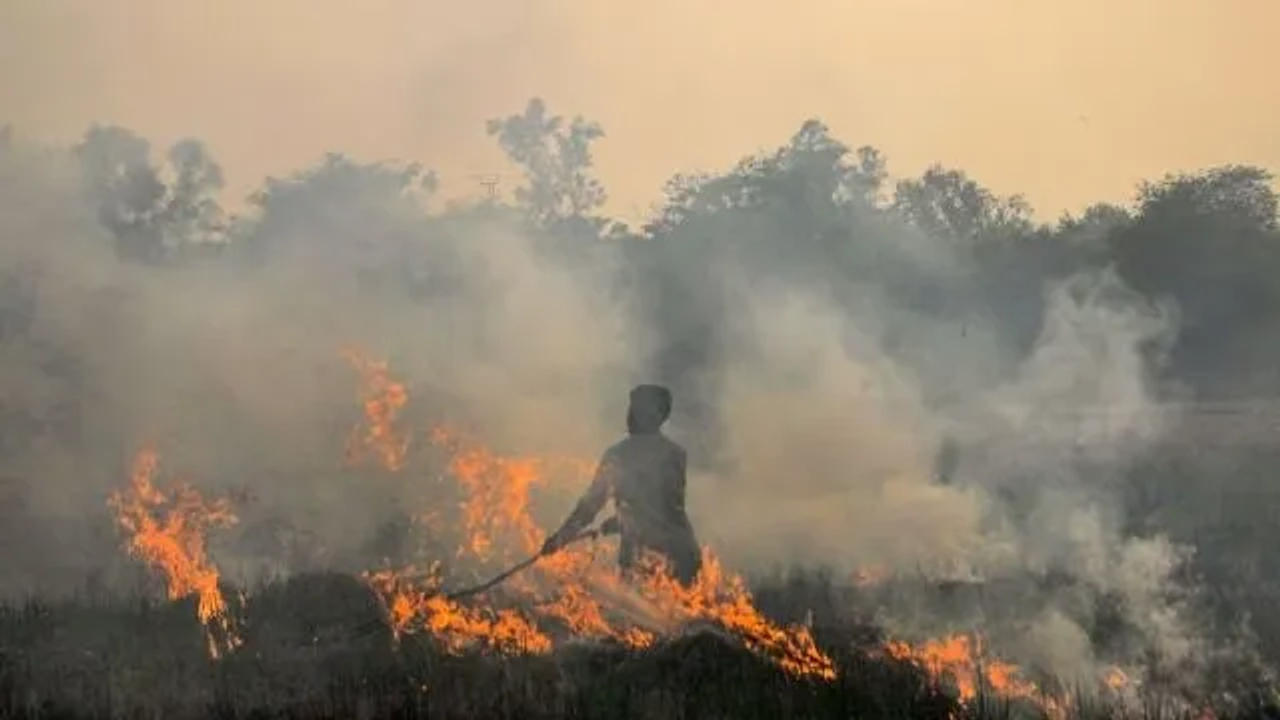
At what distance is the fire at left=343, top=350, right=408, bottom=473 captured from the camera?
18.8 metres

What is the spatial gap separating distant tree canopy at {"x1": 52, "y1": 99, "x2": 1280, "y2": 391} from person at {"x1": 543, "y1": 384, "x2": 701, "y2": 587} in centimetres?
882

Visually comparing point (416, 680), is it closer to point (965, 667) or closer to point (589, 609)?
point (589, 609)

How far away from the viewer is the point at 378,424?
742 inches

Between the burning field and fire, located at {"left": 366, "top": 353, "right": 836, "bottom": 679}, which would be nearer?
the burning field

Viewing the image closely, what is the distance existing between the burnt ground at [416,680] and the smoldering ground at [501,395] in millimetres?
1643

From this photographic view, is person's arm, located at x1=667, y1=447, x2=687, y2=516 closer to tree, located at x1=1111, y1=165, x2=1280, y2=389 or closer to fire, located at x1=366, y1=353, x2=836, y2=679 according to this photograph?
fire, located at x1=366, y1=353, x2=836, y2=679

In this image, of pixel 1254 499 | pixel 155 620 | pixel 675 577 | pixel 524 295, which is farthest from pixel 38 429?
pixel 1254 499

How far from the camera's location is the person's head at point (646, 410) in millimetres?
14984

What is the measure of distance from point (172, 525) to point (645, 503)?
5.53 meters

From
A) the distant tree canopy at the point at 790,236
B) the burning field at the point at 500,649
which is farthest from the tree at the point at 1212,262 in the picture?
the burning field at the point at 500,649

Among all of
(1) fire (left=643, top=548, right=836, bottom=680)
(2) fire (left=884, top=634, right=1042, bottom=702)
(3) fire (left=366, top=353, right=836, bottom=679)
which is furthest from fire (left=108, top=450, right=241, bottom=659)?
(2) fire (left=884, top=634, right=1042, bottom=702)

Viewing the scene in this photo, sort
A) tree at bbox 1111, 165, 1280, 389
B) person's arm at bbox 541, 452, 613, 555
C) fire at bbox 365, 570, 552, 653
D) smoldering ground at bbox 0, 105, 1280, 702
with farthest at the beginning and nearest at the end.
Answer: tree at bbox 1111, 165, 1280, 389, smoldering ground at bbox 0, 105, 1280, 702, person's arm at bbox 541, 452, 613, 555, fire at bbox 365, 570, 552, 653

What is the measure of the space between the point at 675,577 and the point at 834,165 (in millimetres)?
33353

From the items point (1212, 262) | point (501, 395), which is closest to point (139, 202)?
point (501, 395)
